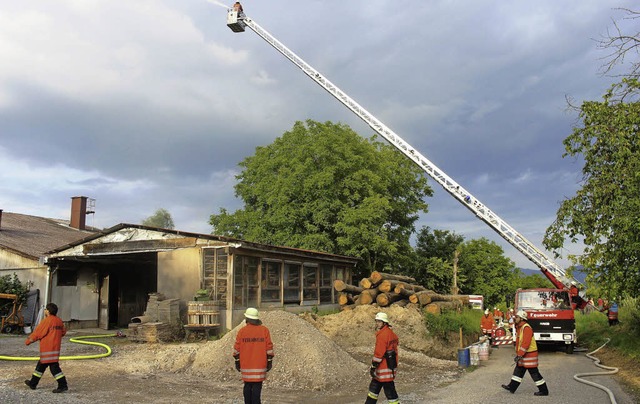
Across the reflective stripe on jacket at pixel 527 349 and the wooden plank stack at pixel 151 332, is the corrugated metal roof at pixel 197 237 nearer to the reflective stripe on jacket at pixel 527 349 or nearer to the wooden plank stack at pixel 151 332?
the wooden plank stack at pixel 151 332

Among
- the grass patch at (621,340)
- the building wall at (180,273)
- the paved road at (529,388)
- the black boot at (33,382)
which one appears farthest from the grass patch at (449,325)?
the black boot at (33,382)

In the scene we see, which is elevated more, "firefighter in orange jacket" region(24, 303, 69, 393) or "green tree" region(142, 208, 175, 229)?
"green tree" region(142, 208, 175, 229)

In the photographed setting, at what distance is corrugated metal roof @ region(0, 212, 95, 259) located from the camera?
2331cm

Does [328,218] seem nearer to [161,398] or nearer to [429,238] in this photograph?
[429,238]

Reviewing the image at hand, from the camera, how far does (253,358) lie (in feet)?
24.7

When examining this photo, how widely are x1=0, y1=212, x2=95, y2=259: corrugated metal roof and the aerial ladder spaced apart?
56.1ft

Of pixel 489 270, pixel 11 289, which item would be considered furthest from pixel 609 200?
pixel 489 270

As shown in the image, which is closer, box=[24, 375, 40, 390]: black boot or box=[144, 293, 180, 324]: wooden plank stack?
box=[24, 375, 40, 390]: black boot

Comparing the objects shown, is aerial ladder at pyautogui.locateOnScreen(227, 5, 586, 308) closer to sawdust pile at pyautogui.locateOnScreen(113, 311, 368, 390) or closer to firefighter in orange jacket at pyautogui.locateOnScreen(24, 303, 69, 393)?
sawdust pile at pyautogui.locateOnScreen(113, 311, 368, 390)

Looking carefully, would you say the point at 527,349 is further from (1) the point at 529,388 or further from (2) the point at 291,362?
(2) the point at 291,362

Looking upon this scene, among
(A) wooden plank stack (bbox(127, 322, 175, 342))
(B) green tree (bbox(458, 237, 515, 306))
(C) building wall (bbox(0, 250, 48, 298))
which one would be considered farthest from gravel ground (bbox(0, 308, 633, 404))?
(B) green tree (bbox(458, 237, 515, 306))

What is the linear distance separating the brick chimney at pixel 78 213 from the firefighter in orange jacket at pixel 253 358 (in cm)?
3015

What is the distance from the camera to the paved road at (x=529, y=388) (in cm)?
1034

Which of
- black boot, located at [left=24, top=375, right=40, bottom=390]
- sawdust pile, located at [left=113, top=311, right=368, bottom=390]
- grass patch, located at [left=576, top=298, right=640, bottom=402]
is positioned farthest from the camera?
grass patch, located at [left=576, top=298, right=640, bottom=402]
